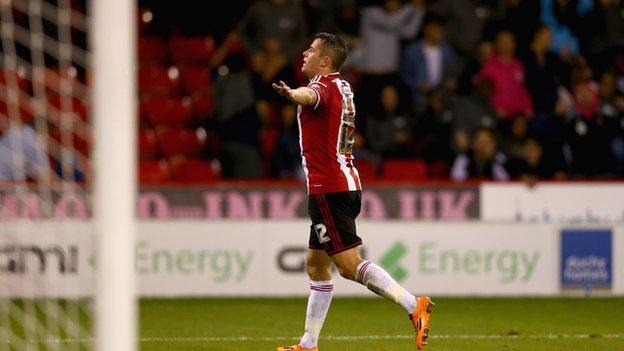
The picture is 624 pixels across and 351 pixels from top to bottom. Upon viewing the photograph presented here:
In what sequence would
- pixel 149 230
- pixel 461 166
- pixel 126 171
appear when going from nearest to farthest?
pixel 126 171 < pixel 149 230 < pixel 461 166

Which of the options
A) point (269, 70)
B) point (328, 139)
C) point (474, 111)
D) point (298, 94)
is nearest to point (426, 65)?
point (474, 111)

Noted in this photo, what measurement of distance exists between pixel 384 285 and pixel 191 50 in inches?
385

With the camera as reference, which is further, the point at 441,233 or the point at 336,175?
the point at 441,233

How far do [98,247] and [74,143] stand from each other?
402 inches

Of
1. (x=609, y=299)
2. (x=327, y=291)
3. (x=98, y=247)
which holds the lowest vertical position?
(x=609, y=299)

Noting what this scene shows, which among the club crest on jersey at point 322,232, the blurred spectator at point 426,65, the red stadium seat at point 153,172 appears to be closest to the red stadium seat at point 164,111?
the red stadium seat at point 153,172

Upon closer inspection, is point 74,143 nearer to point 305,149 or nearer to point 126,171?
point 305,149

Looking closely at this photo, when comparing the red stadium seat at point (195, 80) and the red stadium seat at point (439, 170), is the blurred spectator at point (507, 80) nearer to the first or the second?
the red stadium seat at point (439, 170)

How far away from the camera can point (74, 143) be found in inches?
594

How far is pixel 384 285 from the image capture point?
7914 millimetres

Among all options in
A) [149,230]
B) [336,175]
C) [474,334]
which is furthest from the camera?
[149,230]

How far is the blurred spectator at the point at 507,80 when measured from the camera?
53.6ft

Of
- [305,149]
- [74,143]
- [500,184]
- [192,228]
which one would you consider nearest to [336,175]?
[305,149]

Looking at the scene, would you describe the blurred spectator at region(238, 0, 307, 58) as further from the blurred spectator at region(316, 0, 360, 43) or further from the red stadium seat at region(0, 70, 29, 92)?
the red stadium seat at region(0, 70, 29, 92)
